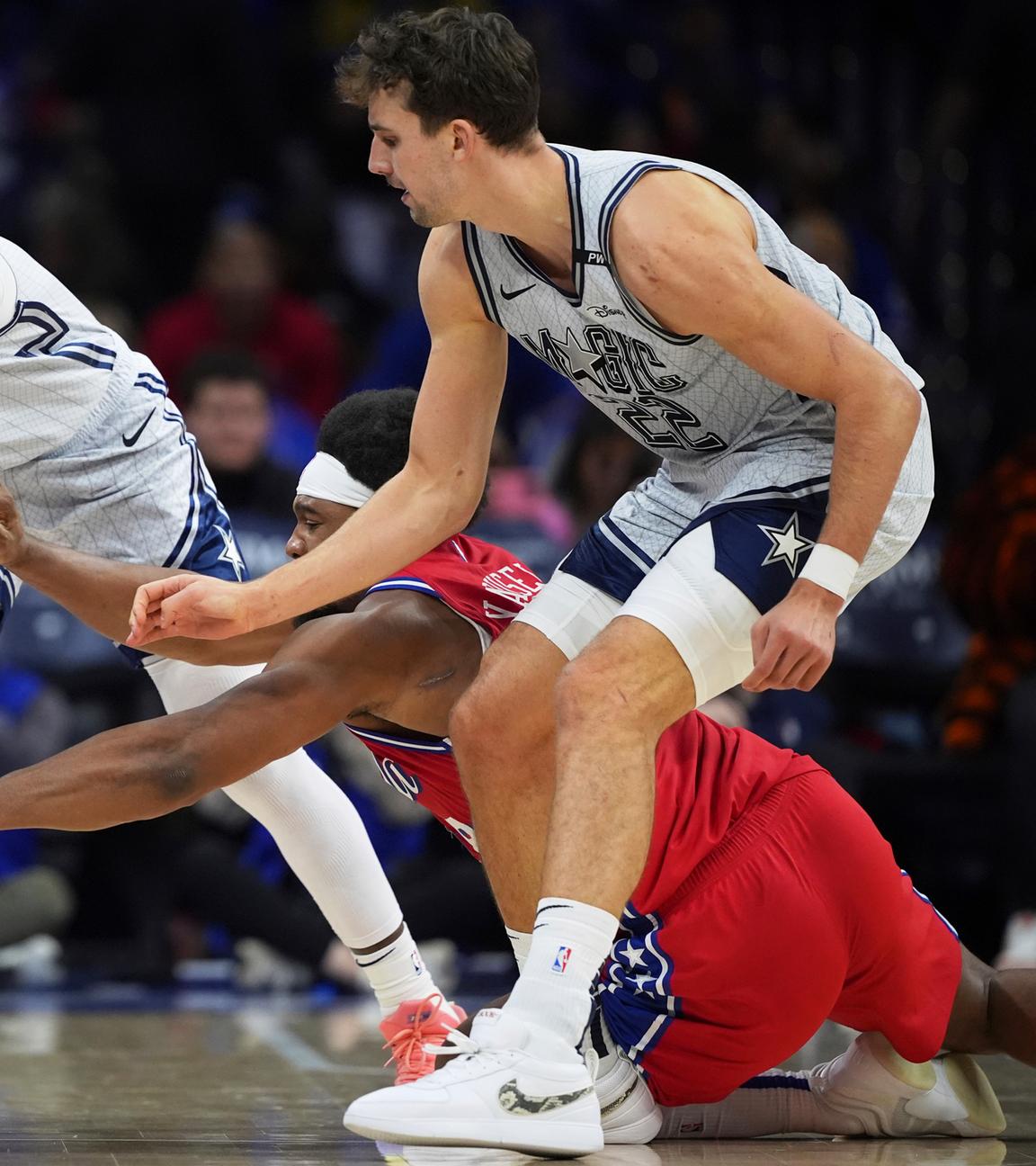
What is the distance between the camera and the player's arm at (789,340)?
2695mm

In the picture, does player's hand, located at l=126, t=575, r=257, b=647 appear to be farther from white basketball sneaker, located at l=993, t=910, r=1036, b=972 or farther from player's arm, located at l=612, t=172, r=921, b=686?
white basketball sneaker, located at l=993, t=910, r=1036, b=972

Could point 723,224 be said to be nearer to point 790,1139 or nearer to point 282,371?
point 790,1139

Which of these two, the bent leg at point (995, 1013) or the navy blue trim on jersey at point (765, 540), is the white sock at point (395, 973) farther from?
the navy blue trim on jersey at point (765, 540)

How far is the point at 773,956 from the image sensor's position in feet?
9.72

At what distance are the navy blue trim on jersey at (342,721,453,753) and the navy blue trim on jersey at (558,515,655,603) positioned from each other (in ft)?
1.26

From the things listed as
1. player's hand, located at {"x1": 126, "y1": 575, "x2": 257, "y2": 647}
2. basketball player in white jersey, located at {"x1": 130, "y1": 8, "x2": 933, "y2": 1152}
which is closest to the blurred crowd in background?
basketball player in white jersey, located at {"x1": 130, "y1": 8, "x2": 933, "y2": 1152}

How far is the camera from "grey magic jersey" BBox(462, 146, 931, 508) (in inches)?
112

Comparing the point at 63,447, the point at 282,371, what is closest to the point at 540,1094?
the point at 63,447

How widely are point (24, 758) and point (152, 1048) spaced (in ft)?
5.56

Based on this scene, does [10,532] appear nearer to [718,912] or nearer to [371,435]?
[371,435]

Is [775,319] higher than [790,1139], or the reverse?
[775,319]

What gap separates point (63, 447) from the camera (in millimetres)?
3627

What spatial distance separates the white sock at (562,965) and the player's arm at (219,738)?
65cm

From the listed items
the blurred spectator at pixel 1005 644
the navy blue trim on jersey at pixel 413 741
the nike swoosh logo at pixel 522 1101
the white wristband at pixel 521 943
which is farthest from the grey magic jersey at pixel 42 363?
the blurred spectator at pixel 1005 644
